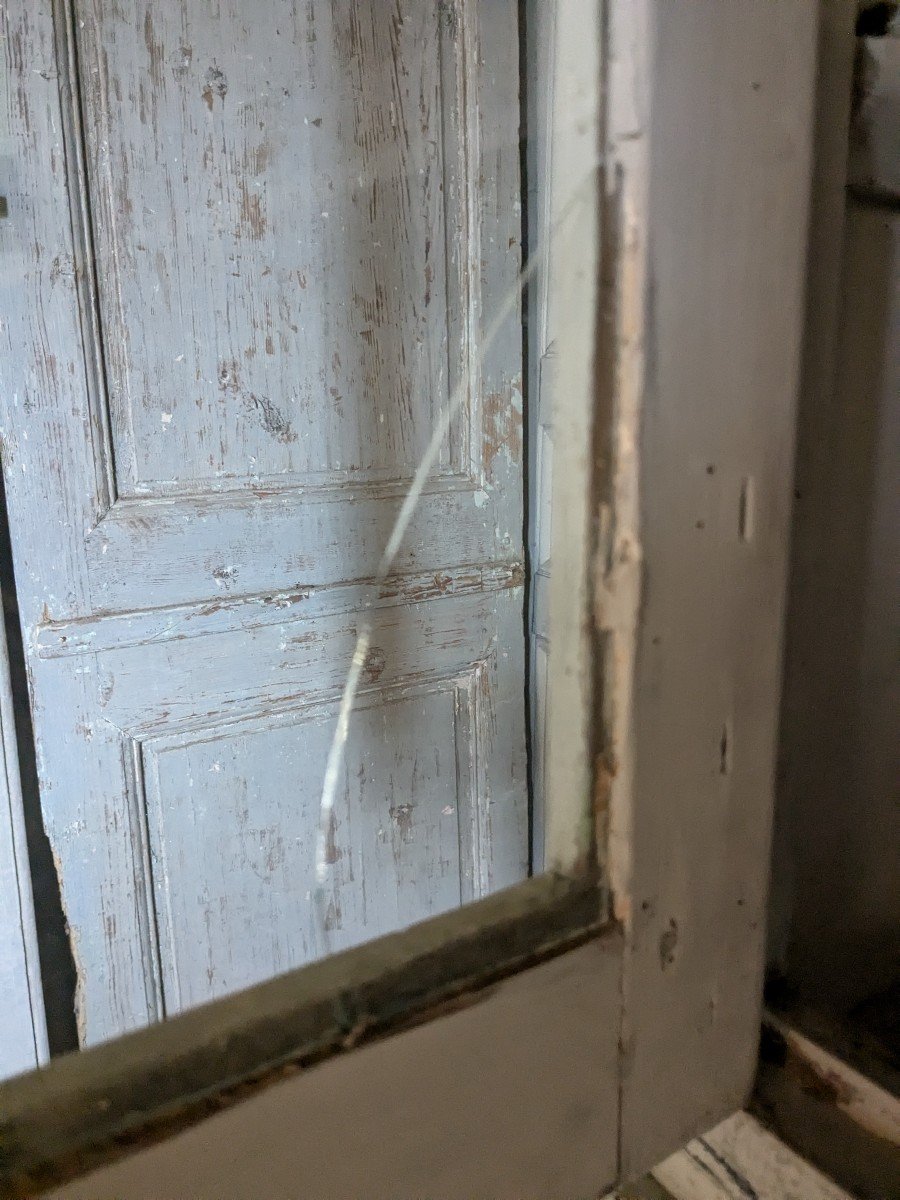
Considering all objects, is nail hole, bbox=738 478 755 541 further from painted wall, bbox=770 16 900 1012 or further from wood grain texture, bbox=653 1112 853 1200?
wood grain texture, bbox=653 1112 853 1200

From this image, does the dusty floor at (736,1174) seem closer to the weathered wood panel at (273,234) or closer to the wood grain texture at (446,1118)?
the wood grain texture at (446,1118)

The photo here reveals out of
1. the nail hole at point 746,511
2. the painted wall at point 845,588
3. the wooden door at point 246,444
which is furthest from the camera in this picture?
the wooden door at point 246,444

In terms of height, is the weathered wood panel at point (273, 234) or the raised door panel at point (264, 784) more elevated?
the weathered wood panel at point (273, 234)

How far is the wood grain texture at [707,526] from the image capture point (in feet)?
1.16

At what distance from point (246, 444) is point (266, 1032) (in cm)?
81

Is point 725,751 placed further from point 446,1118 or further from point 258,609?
point 258,609

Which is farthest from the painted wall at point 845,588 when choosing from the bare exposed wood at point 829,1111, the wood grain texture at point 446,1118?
the wood grain texture at point 446,1118

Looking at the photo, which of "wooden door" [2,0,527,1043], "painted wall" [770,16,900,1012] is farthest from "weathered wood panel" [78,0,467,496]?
"painted wall" [770,16,900,1012]

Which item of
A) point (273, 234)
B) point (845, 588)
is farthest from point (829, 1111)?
point (273, 234)

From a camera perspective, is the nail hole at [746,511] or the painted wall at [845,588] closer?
the nail hole at [746,511]

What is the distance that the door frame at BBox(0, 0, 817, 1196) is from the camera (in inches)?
12.5

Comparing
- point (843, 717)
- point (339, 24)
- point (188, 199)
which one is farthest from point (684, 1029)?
point (339, 24)

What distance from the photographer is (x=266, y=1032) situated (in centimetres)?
32

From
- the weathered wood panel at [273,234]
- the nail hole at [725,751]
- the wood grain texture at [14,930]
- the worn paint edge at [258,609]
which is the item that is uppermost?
the weathered wood panel at [273,234]
